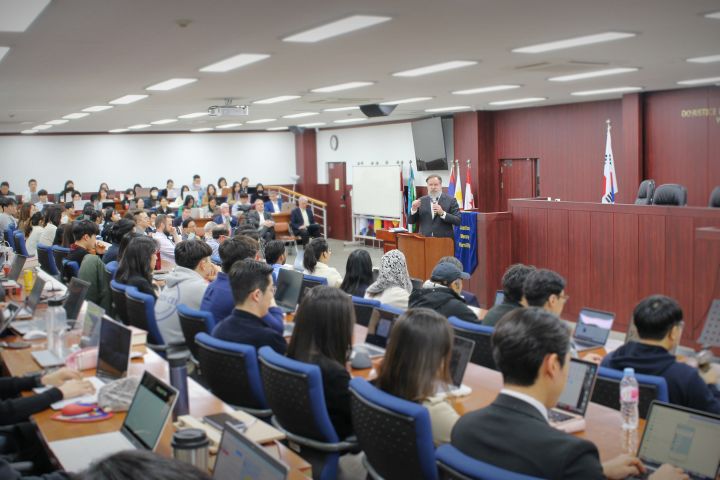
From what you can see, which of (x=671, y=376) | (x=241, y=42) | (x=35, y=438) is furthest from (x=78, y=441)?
(x=241, y=42)

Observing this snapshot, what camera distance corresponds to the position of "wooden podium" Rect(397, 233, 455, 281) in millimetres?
9703

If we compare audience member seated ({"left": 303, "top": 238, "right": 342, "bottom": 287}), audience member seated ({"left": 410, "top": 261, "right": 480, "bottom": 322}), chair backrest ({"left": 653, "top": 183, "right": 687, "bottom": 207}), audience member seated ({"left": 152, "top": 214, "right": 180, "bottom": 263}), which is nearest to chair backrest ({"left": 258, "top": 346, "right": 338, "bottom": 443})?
audience member seated ({"left": 410, "top": 261, "right": 480, "bottom": 322})

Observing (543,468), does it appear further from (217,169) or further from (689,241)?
(217,169)

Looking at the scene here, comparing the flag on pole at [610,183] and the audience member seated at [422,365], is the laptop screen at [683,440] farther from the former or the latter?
the flag on pole at [610,183]

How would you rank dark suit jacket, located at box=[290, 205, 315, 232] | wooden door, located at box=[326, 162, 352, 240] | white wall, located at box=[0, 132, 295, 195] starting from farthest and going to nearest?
1. white wall, located at box=[0, 132, 295, 195]
2. wooden door, located at box=[326, 162, 352, 240]
3. dark suit jacket, located at box=[290, 205, 315, 232]

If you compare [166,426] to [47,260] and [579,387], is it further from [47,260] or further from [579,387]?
[47,260]

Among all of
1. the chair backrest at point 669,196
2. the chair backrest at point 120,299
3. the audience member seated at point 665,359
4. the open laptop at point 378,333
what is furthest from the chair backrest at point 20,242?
the audience member seated at point 665,359

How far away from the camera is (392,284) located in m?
5.75

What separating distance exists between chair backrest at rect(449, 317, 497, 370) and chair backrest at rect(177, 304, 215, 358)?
4.99 ft

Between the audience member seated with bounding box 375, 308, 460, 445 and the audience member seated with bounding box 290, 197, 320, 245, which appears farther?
the audience member seated with bounding box 290, 197, 320, 245

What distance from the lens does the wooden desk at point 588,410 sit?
115 inches

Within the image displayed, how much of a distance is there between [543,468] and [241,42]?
4901 millimetres

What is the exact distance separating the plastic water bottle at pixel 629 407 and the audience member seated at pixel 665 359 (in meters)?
0.31

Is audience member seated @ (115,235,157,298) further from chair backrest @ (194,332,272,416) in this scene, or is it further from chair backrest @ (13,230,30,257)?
chair backrest @ (13,230,30,257)
